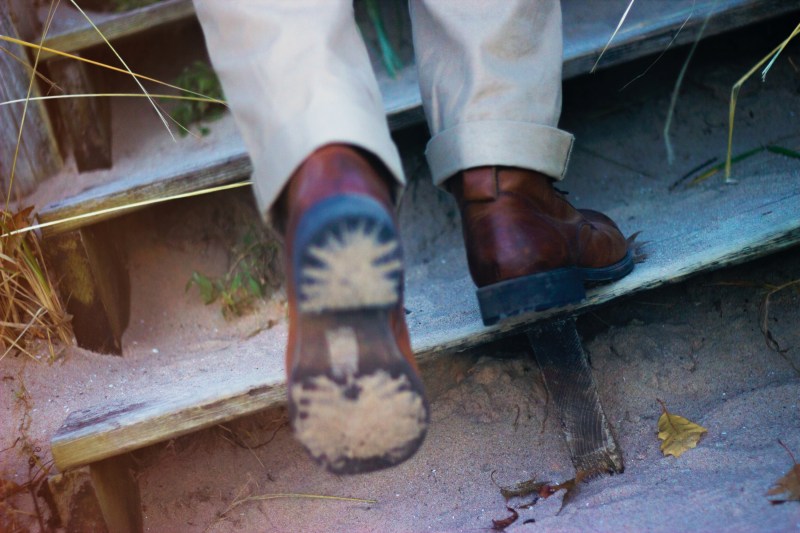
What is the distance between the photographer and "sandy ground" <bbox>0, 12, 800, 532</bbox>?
1171 millimetres

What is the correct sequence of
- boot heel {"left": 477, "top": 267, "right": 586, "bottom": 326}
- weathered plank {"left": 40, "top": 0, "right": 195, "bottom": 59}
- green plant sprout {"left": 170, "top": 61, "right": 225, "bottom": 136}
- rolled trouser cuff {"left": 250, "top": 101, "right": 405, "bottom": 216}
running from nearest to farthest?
rolled trouser cuff {"left": 250, "top": 101, "right": 405, "bottom": 216} → boot heel {"left": 477, "top": 267, "right": 586, "bottom": 326} → weathered plank {"left": 40, "top": 0, "right": 195, "bottom": 59} → green plant sprout {"left": 170, "top": 61, "right": 225, "bottom": 136}

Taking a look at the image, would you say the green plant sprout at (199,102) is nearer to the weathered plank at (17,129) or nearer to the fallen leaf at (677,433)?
the weathered plank at (17,129)

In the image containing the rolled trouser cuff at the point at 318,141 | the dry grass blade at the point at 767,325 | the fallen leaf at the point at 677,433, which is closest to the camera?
the rolled trouser cuff at the point at 318,141

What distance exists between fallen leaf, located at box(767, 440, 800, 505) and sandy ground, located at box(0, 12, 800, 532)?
0.02 meters

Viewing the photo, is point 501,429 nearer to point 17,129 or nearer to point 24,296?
point 24,296

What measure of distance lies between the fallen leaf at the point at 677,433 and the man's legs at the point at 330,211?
0.53 meters

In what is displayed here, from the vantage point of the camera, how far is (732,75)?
206cm

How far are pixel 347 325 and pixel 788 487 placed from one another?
656mm

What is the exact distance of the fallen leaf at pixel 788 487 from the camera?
3.39 ft

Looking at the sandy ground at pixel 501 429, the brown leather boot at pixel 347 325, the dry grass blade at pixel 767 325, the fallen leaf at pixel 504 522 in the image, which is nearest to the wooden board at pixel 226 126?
the sandy ground at pixel 501 429

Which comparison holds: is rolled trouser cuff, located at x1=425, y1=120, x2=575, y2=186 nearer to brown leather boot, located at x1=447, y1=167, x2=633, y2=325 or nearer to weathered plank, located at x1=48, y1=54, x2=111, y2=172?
brown leather boot, located at x1=447, y1=167, x2=633, y2=325

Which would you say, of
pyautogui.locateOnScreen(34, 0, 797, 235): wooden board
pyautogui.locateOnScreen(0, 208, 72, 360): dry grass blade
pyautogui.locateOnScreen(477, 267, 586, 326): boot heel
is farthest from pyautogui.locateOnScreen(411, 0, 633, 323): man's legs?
pyautogui.locateOnScreen(0, 208, 72, 360): dry grass blade

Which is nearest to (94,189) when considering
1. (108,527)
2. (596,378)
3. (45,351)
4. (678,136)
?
(45,351)

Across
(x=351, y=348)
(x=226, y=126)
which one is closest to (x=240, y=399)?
(x=351, y=348)
